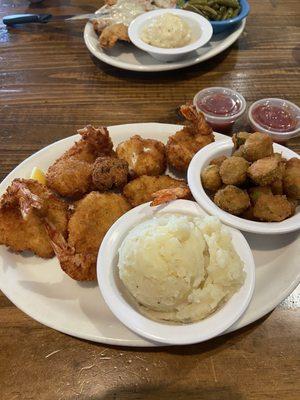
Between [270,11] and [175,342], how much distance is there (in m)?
4.04

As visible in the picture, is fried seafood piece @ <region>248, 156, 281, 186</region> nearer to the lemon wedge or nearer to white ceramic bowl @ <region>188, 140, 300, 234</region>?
white ceramic bowl @ <region>188, 140, 300, 234</region>

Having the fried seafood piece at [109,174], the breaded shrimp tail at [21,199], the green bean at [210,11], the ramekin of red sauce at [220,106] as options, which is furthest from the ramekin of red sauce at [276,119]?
the breaded shrimp tail at [21,199]

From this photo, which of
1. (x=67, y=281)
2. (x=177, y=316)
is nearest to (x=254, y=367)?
(x=177, y=316)

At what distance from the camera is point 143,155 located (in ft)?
7.92

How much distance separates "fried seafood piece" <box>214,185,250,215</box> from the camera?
6.38ft

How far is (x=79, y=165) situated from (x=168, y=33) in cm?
171

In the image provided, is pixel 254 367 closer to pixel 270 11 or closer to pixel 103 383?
pixel 103 383

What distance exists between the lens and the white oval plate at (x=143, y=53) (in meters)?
3.34

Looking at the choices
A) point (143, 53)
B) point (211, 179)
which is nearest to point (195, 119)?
point (211, 179)

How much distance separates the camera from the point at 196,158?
2.22 meters

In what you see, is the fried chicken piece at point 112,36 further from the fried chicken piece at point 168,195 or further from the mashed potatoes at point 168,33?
the fried chicken piece at point 168,195

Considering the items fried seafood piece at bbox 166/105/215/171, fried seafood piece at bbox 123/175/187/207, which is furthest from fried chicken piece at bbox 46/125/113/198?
fried seafood piece at bbox 166/105/215/171

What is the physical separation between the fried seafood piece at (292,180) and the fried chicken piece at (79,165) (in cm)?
118

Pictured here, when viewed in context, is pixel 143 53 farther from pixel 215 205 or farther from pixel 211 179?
pixel 215 205
